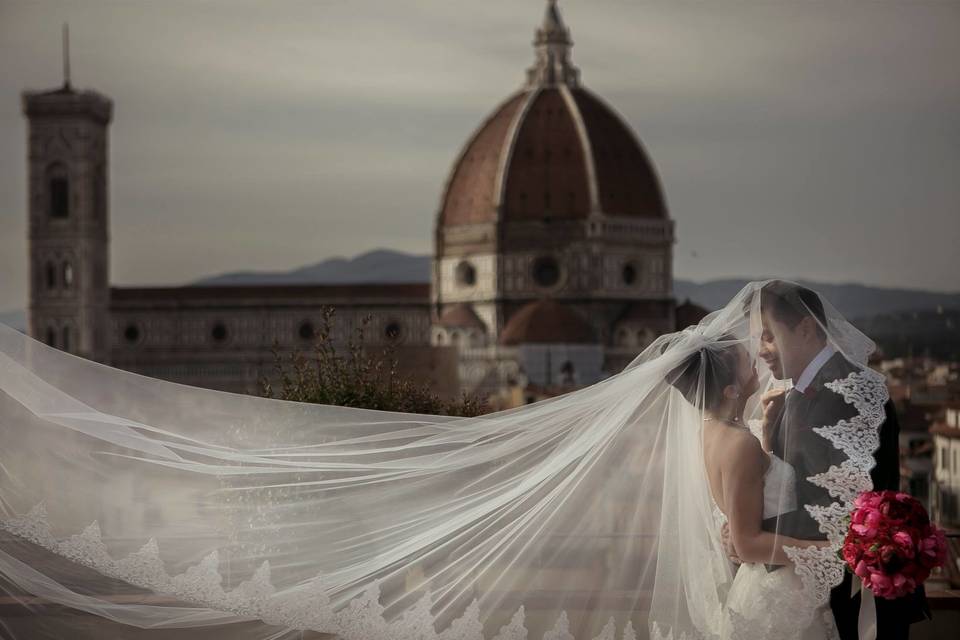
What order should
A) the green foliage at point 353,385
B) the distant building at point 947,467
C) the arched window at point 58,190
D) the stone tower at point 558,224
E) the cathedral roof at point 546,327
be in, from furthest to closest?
the arched window at point 58,190 < the stone tower at point 558,224 < the cathedral roof at point 546,327 < the distant building at point 947,467 < the green foliage at point 353,385

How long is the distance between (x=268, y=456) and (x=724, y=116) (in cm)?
3978

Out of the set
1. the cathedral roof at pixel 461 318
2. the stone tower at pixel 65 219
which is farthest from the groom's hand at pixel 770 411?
the stone tower at pixel 65 219

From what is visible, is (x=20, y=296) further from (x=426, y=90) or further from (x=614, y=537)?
(x=614, y=537)

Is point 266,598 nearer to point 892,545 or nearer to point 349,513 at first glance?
point 349,513

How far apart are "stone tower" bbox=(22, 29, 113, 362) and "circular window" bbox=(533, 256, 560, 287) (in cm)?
1469

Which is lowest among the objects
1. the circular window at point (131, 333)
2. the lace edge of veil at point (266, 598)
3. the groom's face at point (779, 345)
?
the circular window at point (131, 333)

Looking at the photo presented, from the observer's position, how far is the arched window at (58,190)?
52.4m

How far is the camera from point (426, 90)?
46.5 meters

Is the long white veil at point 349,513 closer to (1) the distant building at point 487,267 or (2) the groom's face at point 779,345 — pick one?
(2) the groom's face at point 779,345

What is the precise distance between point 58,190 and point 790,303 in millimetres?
51892

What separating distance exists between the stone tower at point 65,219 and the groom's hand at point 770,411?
50143 mm

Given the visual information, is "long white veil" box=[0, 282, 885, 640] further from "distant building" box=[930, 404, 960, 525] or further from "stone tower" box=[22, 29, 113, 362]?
"stone tower" box=[22, 29, 113, 362]

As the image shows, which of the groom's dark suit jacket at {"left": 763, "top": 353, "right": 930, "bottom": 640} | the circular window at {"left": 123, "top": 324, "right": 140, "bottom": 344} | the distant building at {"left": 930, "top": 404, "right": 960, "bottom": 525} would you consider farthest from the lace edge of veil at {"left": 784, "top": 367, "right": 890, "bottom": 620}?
Result: the circular window at {"left": 123, "top": 324, "right": 140, "bottom": 344}

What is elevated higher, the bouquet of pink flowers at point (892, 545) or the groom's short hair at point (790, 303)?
the groom's short hair at point (790, 303)
